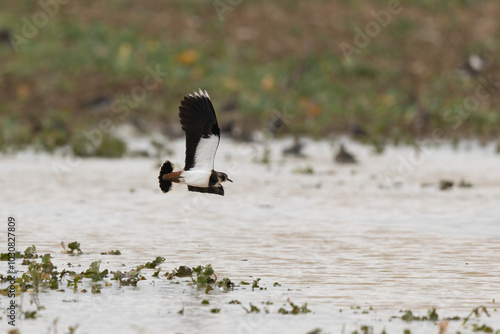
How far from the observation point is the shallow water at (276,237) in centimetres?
880

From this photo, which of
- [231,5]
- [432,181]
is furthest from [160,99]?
[432,181]

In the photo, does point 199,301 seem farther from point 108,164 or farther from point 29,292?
point 108,164

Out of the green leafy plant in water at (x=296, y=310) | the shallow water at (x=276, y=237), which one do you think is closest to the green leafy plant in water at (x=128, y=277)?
the shallow water at (x=276, y=237)

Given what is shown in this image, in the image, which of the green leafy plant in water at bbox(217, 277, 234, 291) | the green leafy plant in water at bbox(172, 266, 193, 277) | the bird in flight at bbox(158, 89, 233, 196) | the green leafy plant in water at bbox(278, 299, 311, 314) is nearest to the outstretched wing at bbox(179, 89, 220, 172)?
the bird in flight at bbox(158, 89, 233, 196)

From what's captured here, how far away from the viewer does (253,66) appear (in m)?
33.6

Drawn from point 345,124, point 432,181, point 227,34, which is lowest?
point 432,181

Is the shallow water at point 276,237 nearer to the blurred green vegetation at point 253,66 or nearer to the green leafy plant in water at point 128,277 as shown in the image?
the green leafy plant in water at point 128,277

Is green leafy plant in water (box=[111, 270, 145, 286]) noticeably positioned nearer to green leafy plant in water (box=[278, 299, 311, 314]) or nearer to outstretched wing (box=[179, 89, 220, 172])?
green leafy plant in water (box=[278, 299, 311, 314])

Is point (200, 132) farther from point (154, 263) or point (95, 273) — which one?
point (95, 273)

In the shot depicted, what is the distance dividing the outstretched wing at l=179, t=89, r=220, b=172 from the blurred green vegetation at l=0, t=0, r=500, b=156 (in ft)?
52.3

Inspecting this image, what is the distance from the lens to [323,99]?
31922 mm

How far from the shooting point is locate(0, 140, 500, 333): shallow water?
8805 mm

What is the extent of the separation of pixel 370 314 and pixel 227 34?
27.2 meters

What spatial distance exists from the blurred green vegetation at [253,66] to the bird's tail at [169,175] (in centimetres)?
1582
